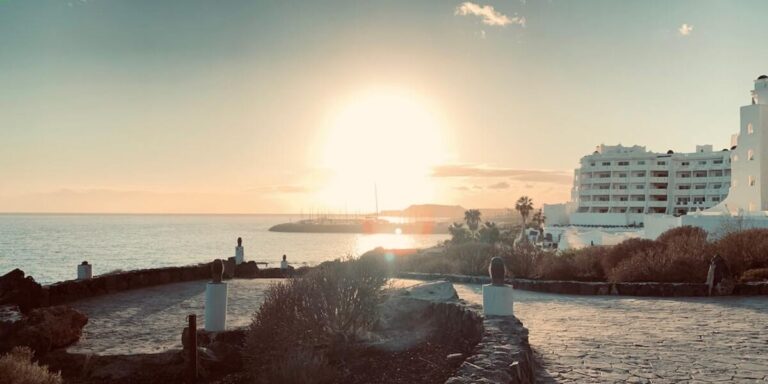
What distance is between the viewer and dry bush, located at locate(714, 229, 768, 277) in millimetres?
18719

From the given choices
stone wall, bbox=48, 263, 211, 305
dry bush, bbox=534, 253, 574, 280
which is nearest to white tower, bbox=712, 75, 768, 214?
dry bush, bbox=534, 253, 574, 280

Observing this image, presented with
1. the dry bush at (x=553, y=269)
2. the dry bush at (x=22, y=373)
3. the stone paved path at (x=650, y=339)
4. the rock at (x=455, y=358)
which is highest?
the dry bush at (x=553, y=269)

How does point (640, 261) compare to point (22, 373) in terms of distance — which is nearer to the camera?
point (22, 373)

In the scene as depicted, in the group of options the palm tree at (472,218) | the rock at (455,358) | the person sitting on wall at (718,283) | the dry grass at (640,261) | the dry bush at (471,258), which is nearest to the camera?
the rock at (455,358)

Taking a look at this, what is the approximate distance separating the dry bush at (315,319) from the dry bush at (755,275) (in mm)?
11589

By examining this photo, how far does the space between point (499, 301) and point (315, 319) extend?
285 cm

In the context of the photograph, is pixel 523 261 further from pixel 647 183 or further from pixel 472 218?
pixel 647 183

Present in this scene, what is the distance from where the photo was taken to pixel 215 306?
33.4 feet

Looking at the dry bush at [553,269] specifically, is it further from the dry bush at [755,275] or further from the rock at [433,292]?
the rock at [433,292]

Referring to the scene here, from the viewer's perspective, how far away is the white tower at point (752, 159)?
2960 inches

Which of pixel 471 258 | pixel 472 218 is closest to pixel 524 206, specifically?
pixel 472 218

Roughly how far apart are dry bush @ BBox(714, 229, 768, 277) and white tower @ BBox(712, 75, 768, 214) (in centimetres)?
6034

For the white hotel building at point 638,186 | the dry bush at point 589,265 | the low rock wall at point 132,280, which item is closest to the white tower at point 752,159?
the white hotel building at point 638,186

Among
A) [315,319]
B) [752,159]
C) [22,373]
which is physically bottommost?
[22,373]
